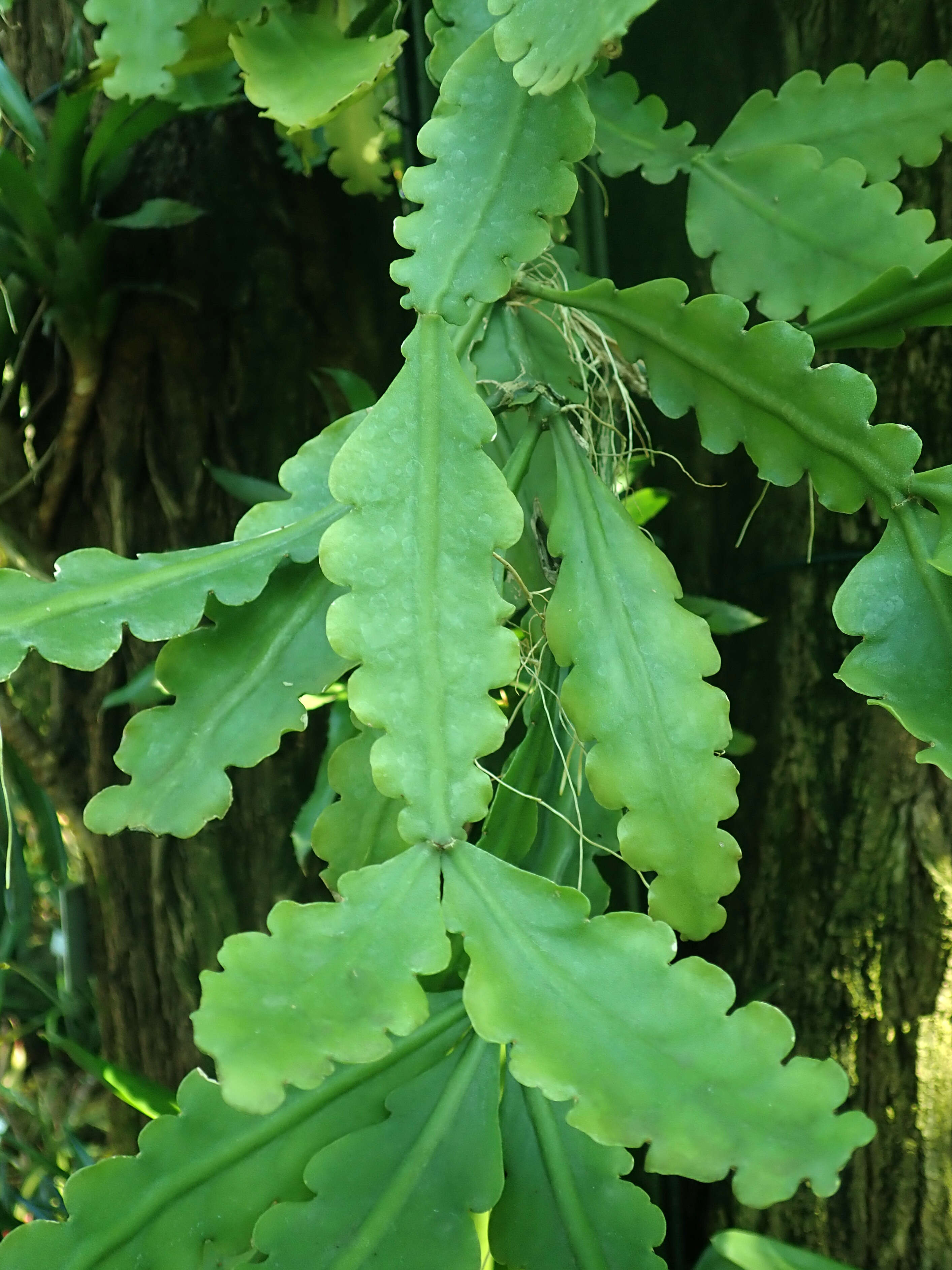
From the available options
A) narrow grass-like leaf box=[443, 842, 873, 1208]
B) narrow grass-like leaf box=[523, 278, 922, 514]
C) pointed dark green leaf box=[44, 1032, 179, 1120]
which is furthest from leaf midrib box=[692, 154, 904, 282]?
pointed dark green leaf box=[44, 1032, 179, 1120]

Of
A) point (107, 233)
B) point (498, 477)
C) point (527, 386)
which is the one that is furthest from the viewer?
point (107, 233)

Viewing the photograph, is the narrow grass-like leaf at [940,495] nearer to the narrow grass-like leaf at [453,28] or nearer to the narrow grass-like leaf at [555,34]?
the narrow grass-like leaf at [555,34]

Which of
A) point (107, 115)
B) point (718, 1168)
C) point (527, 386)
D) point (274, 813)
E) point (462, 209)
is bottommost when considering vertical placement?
point (274, 813)

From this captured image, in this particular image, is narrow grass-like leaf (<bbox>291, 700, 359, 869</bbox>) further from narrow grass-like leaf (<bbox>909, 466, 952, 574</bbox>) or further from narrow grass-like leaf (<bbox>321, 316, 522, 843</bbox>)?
narrow grass-like leaf (<bbox>909, 466, 952, 574</bbox>)

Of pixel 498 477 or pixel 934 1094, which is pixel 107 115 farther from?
pixel 934 1094

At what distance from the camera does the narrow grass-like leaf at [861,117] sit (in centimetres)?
68

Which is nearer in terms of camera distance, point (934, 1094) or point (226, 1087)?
point (226, 1087)

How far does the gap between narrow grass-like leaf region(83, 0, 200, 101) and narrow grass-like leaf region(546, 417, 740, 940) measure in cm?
49

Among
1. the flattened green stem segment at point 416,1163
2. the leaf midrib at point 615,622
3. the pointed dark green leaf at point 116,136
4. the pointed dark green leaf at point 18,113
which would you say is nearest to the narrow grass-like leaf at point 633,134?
the leaf midrib at point 615,622

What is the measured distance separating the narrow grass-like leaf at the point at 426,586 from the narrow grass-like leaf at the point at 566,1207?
0.73 ft

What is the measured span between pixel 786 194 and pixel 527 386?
0.78 feet

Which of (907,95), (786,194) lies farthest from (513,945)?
(907,95)

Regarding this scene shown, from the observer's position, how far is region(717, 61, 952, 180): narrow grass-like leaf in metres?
0.68

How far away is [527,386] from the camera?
656 millimetres
